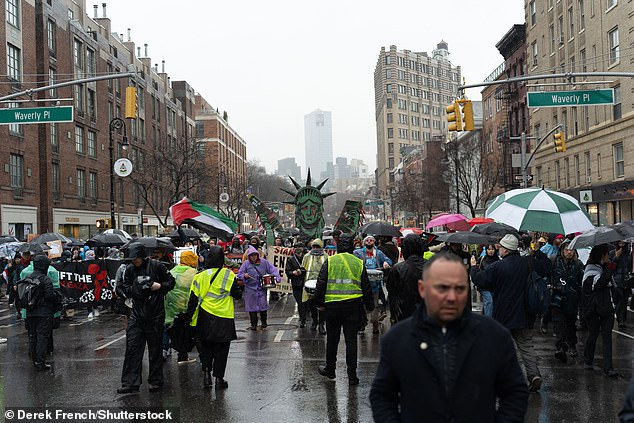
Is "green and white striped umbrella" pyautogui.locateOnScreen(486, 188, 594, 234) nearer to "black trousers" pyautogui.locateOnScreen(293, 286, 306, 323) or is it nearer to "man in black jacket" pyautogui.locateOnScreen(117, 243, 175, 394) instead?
"black trousers" pyautogui.locateOnScreen(293, 286, 306, 323)

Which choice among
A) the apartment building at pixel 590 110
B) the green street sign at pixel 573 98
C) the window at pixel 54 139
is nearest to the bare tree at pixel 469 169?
the apartment building at pixel 590 110

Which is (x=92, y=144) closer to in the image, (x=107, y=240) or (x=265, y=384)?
(x=107, y=240)

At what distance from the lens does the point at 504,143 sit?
160 ft

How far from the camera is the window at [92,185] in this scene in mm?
49719

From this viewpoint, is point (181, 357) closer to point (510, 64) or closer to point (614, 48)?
point (614, 48)

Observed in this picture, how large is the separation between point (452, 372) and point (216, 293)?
5.60 meters

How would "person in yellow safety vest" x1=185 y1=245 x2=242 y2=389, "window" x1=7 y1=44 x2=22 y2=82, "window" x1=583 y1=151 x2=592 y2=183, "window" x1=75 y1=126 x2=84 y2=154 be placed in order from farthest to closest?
1. "window" x1=75 y1=126 x2=84 y2=154
2. "window" x1=7 y1=44 x2=22 y2=82
3. "window" x1=583 y1=151 x2=592 y2=183
4. "person in yellow safety vest" x1=185 y1=245 x2=242 y2=389

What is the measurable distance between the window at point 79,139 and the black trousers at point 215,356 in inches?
1643

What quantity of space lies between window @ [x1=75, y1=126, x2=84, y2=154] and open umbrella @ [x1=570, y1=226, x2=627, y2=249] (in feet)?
142

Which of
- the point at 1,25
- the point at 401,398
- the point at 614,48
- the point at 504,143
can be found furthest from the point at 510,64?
the point at 401,398

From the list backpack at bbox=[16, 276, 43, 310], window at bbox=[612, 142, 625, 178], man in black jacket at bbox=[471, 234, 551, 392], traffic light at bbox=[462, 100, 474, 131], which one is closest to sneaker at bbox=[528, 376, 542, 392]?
man in black jacket at bbox=[471, 234, 551, 392]

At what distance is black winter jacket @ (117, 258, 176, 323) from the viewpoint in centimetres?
826

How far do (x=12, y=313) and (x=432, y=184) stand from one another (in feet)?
133

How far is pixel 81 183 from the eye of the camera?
4812 centimetres
